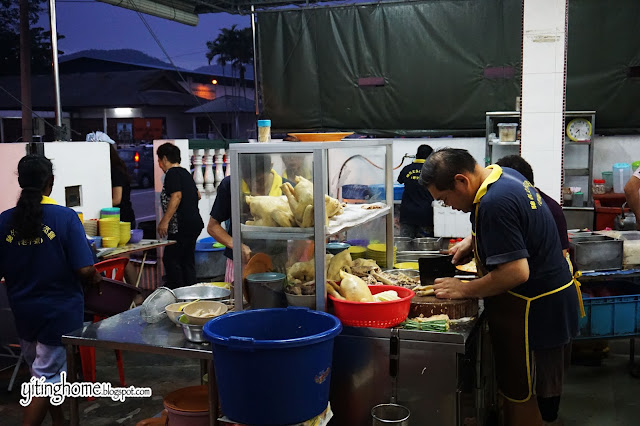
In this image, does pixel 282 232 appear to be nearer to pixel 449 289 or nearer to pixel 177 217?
pixel 449 289

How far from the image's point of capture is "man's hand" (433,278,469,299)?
3272 mm

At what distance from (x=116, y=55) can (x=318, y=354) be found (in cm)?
4912

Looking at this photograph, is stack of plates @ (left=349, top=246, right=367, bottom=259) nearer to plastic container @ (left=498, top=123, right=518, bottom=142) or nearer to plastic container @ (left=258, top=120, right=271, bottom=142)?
plastic container @ (left=258, top=120, right=271, bottom=142)

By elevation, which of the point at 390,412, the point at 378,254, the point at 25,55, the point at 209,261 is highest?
the point at 25,55

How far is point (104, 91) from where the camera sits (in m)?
26.8

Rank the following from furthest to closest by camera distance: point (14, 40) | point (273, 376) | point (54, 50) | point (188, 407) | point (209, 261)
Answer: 1. point (14, 40)
2. point (209, 261)
3. point (54, 50)
4. point (188, 407)
5. point (273, 376)

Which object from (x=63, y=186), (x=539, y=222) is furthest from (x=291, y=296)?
(x=63, y=186)

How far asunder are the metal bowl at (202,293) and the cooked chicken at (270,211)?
0.78m

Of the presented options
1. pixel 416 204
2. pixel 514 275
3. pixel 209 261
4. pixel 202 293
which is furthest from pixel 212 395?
pixel 209 261

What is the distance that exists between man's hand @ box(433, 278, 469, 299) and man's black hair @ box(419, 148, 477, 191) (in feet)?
1.69

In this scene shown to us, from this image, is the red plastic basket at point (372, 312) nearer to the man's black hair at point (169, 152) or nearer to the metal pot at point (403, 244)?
the metal pot at point (403, 244)

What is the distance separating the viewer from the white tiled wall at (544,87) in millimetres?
6297

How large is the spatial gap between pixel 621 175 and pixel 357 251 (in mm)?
5478

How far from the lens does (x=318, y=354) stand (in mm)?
2557
